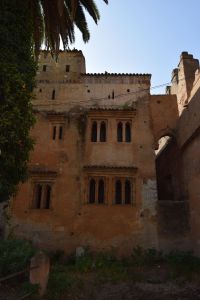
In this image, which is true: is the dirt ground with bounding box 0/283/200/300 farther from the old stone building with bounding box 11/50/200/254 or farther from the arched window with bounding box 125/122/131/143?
the arched window with bounding box 125/122/131/143

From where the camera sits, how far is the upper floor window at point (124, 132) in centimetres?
1777

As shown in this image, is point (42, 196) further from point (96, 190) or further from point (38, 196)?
point (96, 190)

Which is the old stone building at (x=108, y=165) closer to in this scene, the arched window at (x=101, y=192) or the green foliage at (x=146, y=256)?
the arched window at (x=101, y=192)

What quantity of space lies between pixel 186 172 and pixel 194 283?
6.74 metres

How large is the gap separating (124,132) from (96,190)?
377 cm

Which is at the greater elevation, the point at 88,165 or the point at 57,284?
the point at 88,165

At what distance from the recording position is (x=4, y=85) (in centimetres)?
912

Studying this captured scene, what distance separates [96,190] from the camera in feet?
54.7

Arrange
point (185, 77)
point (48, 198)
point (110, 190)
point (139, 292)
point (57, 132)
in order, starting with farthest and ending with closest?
point (185, 77) < point (57, 132) < point (48, 198) < point (110, 190) < point (139, 292)

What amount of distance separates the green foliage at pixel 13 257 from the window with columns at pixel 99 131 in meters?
7.30

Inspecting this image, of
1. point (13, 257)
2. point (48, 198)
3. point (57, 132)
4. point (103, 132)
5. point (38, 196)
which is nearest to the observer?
point (13, 257)

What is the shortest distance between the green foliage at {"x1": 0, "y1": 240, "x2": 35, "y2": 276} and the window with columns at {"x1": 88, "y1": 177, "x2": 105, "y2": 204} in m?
4.72

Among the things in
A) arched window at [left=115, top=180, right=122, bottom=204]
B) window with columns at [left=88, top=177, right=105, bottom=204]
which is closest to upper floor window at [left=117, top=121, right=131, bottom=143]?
arched window at [left=115, top=180, right=122, bottom=204]

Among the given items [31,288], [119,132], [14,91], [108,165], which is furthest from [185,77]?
[31,288]
